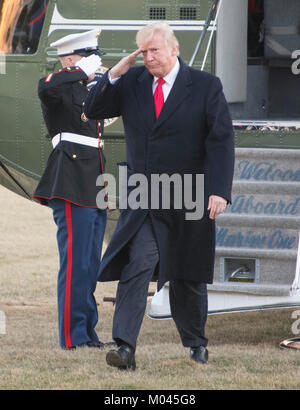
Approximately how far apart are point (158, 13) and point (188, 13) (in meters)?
0.21

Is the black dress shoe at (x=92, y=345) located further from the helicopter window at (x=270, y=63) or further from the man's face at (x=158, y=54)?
the helicopter window at (x=270, y=63)

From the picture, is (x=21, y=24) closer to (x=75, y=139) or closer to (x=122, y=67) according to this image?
(x=75, y=139)

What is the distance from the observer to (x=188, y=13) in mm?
6801

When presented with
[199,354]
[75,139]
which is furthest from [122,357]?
[75,139]

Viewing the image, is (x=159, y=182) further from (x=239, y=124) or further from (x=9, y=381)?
(x=239, y=124)

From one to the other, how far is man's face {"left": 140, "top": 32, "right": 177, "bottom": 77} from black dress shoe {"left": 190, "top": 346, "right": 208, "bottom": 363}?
55.6 inches

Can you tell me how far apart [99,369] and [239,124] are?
215 centimetres

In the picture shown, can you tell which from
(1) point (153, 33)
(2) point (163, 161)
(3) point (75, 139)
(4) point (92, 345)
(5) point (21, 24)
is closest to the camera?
(1) point (153, 33)

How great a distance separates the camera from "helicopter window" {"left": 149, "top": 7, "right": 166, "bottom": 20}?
6.84 m

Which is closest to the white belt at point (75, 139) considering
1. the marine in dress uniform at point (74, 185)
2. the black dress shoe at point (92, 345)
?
the marine in dress uniform at point (74, 185)

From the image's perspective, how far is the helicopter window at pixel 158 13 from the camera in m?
6.84

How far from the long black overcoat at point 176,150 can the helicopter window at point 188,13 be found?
1949 millimetres

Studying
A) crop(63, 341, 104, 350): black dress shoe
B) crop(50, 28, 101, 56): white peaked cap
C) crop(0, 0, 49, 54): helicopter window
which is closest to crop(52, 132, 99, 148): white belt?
crop(50, 28, 101, 56): white peaked cap

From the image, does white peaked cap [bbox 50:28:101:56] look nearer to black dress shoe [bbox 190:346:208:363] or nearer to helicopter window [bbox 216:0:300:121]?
helicopter window [bbox 216:0:300:121]
